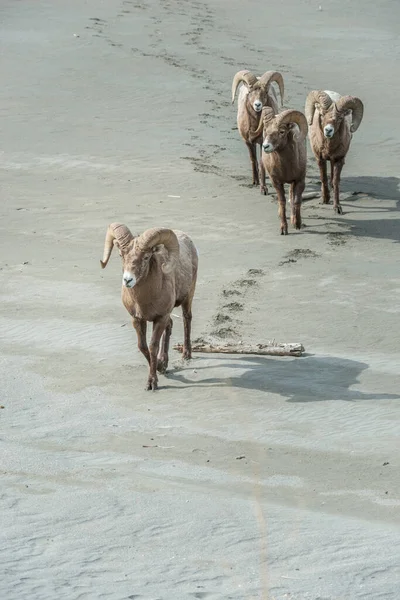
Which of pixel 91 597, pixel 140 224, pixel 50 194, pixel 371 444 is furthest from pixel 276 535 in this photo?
pixel 50 194

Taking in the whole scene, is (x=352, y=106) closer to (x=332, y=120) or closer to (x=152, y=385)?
(x=332, y=120)

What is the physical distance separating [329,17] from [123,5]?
569 cm

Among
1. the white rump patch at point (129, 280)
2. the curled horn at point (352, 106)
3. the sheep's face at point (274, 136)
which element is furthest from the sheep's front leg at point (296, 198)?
the white rump patch at point (129, 280)

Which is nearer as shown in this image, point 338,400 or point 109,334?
point 338,400

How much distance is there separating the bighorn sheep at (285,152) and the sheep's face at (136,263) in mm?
6089

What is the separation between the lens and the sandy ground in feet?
26.7

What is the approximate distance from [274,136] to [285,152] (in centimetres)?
35

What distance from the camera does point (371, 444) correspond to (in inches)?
Result: 404

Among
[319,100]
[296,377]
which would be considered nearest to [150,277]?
[296,377]

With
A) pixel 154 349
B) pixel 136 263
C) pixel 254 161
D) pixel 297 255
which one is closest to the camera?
pixel 136 263

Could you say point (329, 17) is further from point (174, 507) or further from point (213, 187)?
point (174, 507)

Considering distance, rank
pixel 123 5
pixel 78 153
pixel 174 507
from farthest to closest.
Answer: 1. pixel 123 5
2. pixel 78 153
3. pixel 174 507

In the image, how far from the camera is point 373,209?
19453 millimetres

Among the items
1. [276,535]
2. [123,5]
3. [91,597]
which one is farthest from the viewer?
[123,5]
